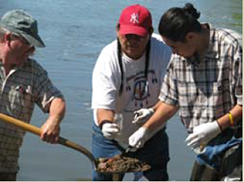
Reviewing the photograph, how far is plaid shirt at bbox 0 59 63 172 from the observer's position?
5238 mm

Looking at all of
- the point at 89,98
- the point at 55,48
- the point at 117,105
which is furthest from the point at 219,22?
the point at 117,105

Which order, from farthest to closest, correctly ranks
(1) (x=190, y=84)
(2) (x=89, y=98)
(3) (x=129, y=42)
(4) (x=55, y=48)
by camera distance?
1. (4) (x=55, y=48)
2. (2) (x=89, y=98)
3. (3) (x=129, y=42)
4. (1) (x=190, y=84)

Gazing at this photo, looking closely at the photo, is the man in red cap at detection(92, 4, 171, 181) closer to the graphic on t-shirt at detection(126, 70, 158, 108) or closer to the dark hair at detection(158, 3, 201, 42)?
the graphic on t-shirt at detection(126, 70, 158, 108)

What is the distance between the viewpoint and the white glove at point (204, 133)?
197 inches

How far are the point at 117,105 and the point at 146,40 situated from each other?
1.86 ft

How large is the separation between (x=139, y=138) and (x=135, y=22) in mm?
860

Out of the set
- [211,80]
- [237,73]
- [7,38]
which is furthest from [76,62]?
[237,73]

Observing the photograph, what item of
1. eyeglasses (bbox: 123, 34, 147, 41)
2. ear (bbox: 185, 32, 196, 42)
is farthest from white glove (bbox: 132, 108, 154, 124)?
ear (bbox: 185, 32, 196, 42)

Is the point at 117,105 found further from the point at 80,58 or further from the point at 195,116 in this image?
the point at 80,58

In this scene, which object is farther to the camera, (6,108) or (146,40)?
(146,40)

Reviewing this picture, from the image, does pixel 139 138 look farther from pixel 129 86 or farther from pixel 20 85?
pixel 20 85

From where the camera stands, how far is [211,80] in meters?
5.06

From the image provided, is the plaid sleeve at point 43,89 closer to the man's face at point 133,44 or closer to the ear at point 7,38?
the ear at point 7,38

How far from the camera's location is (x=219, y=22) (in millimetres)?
21750
